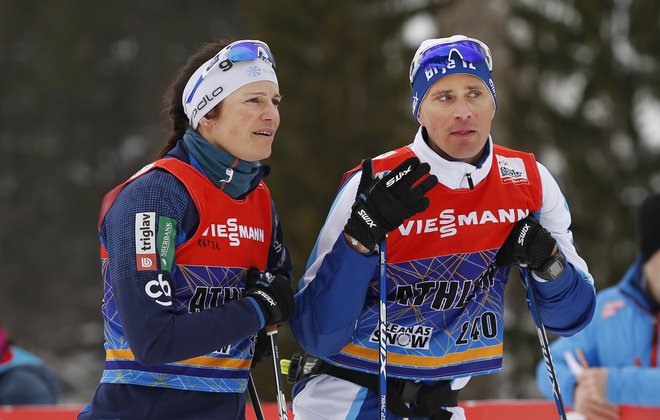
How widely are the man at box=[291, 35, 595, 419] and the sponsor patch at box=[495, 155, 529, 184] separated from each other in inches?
0.7

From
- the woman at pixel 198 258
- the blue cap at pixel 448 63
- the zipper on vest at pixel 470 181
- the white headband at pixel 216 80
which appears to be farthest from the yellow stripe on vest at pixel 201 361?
the blue cap at pixel 448 63

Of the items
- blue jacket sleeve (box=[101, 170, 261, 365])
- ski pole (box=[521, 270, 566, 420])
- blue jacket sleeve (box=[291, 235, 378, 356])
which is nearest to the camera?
blue jacket sleeve (box=[101, 170, 261, 365])

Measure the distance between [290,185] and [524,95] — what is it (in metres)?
3.95

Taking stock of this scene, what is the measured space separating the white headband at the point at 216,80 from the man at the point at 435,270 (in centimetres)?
50

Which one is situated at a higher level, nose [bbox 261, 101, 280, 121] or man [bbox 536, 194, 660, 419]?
nose [bbox 261, 101, 280, 121]

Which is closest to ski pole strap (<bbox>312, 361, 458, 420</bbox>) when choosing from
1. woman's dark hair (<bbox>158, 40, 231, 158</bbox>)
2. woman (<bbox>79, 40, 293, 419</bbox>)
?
woman (<bbox>79, 40, 293, 419</bbox>)

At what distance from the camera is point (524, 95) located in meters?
16.7

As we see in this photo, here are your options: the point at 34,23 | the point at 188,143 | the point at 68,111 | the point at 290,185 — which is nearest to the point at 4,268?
the point at 68,111

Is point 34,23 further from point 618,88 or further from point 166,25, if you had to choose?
point 618,88

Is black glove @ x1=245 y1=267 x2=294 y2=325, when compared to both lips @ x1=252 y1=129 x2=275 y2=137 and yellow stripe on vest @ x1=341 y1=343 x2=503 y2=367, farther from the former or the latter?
lips @ x1=252 y1=129 x2=275 y2=137

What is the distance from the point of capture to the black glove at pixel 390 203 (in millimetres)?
3381

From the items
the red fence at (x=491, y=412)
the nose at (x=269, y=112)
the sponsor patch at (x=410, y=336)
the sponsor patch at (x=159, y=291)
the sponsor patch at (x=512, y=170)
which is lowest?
the red fence at (x=491, y=412)

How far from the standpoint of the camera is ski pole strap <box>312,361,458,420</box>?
3539mm

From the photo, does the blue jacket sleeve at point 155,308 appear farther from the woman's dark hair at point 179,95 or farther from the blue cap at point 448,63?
the blue cap at point 448,63
